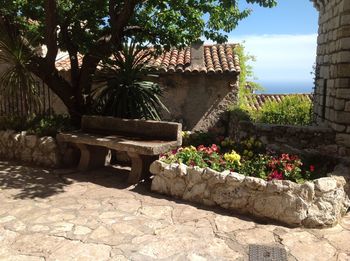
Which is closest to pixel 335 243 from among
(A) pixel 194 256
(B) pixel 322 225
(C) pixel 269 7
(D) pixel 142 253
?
(B) pixel 322 225

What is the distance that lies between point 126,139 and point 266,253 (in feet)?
10.3

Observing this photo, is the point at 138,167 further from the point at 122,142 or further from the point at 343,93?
the point at 343,93

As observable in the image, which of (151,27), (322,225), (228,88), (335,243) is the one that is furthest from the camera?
(228,88)

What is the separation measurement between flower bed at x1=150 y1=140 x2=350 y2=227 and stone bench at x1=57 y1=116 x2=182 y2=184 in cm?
37

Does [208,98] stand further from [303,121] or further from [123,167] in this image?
[123,167]

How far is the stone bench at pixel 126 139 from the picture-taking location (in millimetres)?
5691

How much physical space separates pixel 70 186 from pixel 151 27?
3727 mm

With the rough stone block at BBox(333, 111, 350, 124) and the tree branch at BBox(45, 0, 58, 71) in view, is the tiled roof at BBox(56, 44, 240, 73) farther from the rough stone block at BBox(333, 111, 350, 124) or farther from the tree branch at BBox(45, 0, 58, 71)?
the rough stone block at BBox(333, 111, 350, 124)

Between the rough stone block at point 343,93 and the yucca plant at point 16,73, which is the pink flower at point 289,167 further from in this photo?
the yucca plant at point 16,73

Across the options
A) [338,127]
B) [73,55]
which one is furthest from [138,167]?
[338,127]

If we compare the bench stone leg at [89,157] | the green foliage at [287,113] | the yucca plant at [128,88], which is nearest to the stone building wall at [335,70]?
the green foliage at [287,113]

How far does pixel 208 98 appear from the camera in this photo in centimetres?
1259

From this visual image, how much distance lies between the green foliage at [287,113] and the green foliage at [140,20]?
3.18 metres

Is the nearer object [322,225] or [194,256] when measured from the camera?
[194,256]
